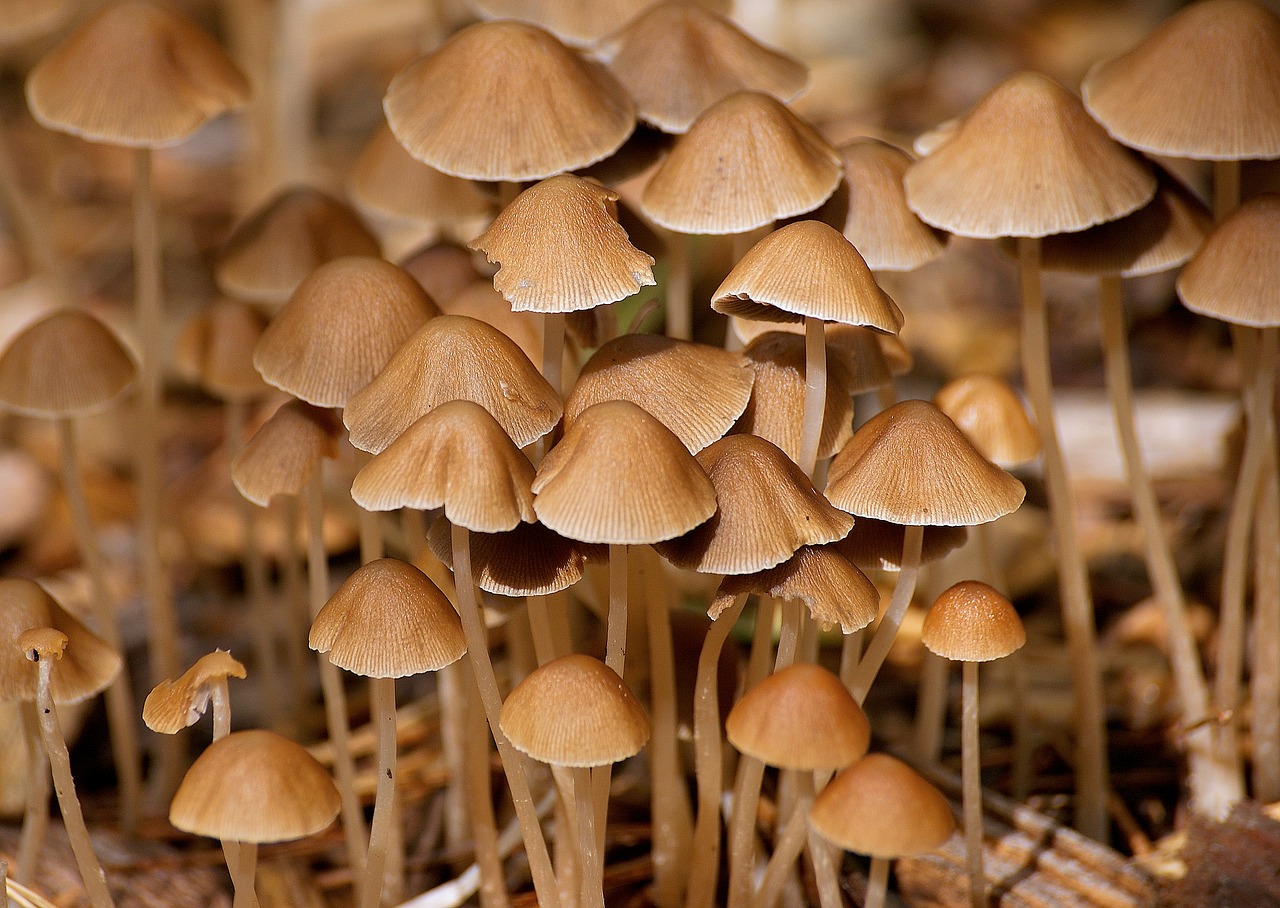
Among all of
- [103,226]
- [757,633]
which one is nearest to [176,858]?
[757,633]

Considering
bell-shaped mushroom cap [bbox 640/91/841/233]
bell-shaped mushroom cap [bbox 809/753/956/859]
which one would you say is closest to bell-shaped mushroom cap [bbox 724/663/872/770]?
bell-shaped mushroom cap [bbox 809/753/956/859]

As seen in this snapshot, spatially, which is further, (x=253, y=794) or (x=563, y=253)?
(x=563, y=253)

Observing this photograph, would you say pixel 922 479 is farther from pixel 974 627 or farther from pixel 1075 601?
pixel 1075 601

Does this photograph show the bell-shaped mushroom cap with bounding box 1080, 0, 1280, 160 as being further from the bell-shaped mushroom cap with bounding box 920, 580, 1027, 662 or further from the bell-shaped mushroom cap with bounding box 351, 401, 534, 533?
the bell-shaped mushroom cap with bounding box 351, 401, 534, 533

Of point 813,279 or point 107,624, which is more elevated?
point 813,279

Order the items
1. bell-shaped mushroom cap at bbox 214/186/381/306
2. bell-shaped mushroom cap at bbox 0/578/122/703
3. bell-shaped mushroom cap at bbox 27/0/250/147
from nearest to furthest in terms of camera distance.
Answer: bell-shaped mushroom cap at bbox 0/578/122/703
bell-shaped mushroom cap at bbox 27/0/250/147
bell-shaped mushroom cap at bbox 214/186/381/306

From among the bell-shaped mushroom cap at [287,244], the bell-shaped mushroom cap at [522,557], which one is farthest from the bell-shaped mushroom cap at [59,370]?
the bell-shaped mushroom cap at [522,557]

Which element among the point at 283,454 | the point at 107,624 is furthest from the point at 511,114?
the point at 107,624

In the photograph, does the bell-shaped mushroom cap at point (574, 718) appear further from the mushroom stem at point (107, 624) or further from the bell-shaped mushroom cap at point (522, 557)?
the mushroom stem at point (107, 624)
